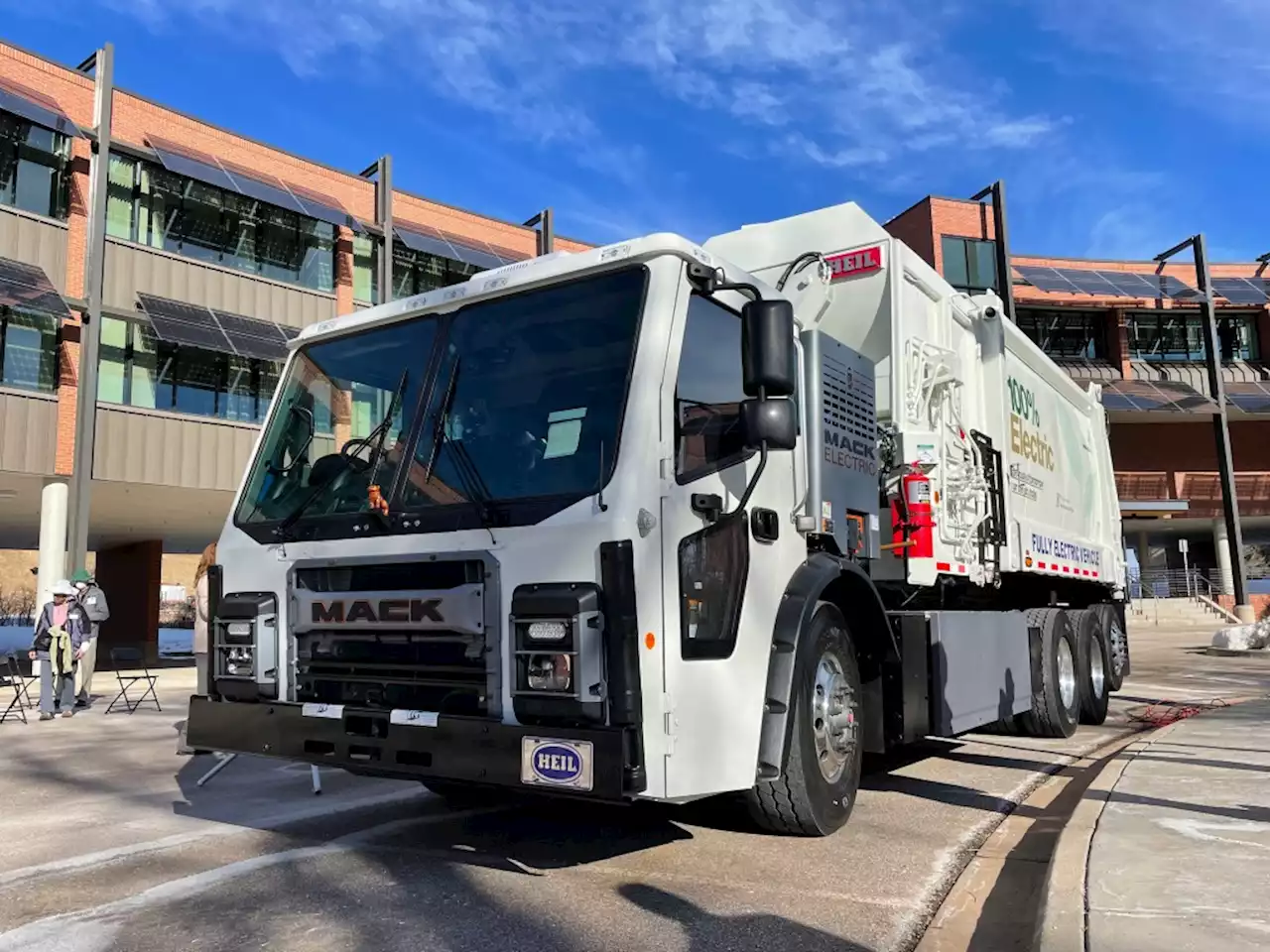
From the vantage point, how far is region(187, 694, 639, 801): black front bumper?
362 cm

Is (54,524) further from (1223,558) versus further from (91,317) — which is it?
(1223,558)

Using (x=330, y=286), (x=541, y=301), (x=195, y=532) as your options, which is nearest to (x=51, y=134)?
(x=330, y=286)

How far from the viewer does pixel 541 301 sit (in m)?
4.46

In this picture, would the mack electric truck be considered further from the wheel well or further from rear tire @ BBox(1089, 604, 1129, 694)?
rear tire @ BBox(1089, 604, 1129, 694)

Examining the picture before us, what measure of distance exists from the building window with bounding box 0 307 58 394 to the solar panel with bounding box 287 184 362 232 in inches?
219

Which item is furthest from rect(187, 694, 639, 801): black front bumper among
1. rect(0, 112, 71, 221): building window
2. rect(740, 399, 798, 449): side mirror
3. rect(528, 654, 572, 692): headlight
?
rect(0, 112, 71, 221): building window

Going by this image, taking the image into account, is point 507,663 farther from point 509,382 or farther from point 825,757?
point 825,757

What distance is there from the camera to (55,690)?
12.1 m

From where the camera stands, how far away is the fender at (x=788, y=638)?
418 cm

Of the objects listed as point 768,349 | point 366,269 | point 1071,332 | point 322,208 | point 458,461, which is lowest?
point 458,461

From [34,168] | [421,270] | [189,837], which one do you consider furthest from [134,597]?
[189,837]

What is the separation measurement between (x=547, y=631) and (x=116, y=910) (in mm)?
2051

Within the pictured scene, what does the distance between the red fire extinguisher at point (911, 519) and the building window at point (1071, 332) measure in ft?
124

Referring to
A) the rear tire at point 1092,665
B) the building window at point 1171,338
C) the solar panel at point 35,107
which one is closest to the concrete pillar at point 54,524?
the solar panel at point 35,107
